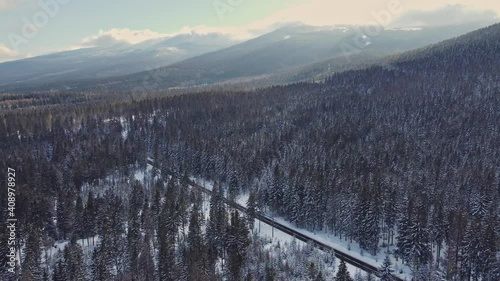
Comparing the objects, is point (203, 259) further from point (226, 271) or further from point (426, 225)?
point (426, 225)

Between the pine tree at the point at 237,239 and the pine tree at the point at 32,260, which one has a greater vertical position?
the pine tree at the point at 32,260

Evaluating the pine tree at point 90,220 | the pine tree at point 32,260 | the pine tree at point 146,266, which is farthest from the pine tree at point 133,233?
the pine tree at point 32,260

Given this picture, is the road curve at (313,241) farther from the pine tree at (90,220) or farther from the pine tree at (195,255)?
the pine tree at (90,220)

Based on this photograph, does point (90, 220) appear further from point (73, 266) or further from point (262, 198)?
point (262, 198)

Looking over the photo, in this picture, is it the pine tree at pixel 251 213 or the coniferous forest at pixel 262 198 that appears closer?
the coniferous forest at pixel 262 198

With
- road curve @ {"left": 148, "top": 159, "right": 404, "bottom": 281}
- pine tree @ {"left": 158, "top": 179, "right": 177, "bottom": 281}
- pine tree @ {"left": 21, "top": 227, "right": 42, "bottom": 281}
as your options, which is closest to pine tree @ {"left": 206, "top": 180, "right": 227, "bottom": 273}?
pine tree @ {"left": 158, "top": 179, "right": 177, "bottom": 281}

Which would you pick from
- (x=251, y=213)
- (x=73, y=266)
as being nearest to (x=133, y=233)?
(x=73, y=266)

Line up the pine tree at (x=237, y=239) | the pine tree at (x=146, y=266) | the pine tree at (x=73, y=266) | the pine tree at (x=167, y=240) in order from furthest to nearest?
the pine tree at (x=237, y=239) < the pine tree at (x=146, y=266) < the pine tree at (x=167, y=240) < the pine tree at (x=73, y=266)

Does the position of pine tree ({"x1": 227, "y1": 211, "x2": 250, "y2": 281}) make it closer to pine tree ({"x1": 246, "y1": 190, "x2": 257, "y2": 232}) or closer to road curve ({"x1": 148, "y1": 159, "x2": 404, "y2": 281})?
pine tree ({"x1": 246, "y1": 190, "x2": 257, "y2": 232})

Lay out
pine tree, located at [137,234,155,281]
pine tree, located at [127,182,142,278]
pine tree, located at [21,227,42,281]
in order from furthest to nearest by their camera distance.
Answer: pine tree, located at [127,182,142,278] < pine tree, located at [137,234,155,281] < pine tree, located at [21,227,42,281]
